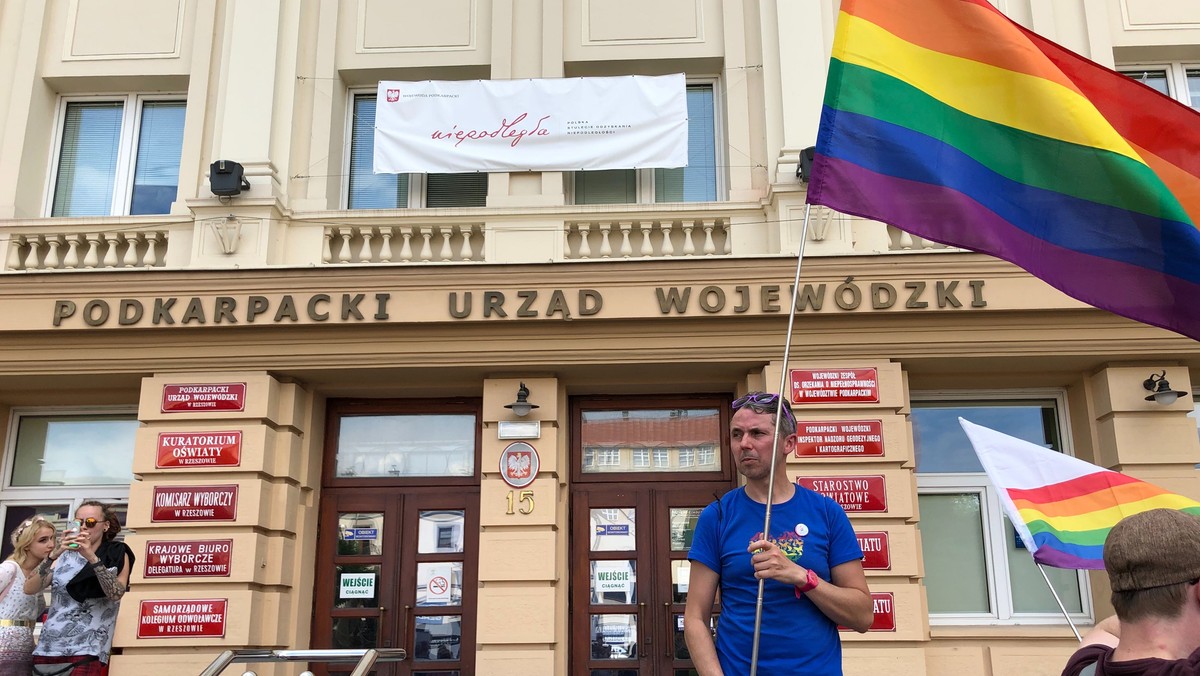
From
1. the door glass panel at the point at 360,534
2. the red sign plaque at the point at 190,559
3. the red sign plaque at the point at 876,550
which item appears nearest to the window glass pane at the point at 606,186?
the door glass panel at the point at 360,534

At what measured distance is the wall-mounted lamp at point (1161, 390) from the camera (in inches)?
308

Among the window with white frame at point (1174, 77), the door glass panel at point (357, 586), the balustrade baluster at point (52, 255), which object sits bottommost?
the door glass panel at point (357, 586)

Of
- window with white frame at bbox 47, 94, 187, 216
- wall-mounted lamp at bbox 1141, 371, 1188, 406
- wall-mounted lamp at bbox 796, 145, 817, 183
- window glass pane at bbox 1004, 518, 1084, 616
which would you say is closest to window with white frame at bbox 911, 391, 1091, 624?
window glass pane at bbox 1004, 518, 1084, 616

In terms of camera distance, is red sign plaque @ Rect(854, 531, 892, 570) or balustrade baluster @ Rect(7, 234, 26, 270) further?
balustrade baluster @ Rect(7, 234, 26, 270)

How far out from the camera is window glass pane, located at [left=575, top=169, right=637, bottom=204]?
30.1 ft

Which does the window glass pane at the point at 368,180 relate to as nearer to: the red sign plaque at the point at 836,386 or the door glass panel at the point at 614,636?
the red sign plaque at the point at 836,386

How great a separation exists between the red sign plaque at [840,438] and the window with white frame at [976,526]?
99 cm

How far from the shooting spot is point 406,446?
29.5 feet

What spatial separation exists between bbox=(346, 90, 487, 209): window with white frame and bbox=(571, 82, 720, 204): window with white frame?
0.99 meters

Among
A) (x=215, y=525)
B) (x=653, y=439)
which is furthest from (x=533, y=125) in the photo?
(x=215, y=525)

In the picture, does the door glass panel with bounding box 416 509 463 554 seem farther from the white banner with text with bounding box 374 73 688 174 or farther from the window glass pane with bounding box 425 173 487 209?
the white banner with text with bounding box 374 73 688 174

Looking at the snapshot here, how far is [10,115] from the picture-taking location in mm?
9172

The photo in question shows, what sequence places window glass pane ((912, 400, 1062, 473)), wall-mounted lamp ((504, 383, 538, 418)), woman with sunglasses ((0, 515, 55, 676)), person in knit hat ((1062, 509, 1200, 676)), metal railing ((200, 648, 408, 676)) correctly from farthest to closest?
window glass pane ((912, 400, 1062, 473)) → wall-mounted lamp ((504, 383, 538, 418)) → woman with sunglasses ((0, 515, 55, 676)) → metal railing ((200, 648, 408, 676)) → person in knit hat ((1062, 509, 1200, 676))

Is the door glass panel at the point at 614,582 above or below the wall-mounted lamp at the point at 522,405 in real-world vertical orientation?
below
